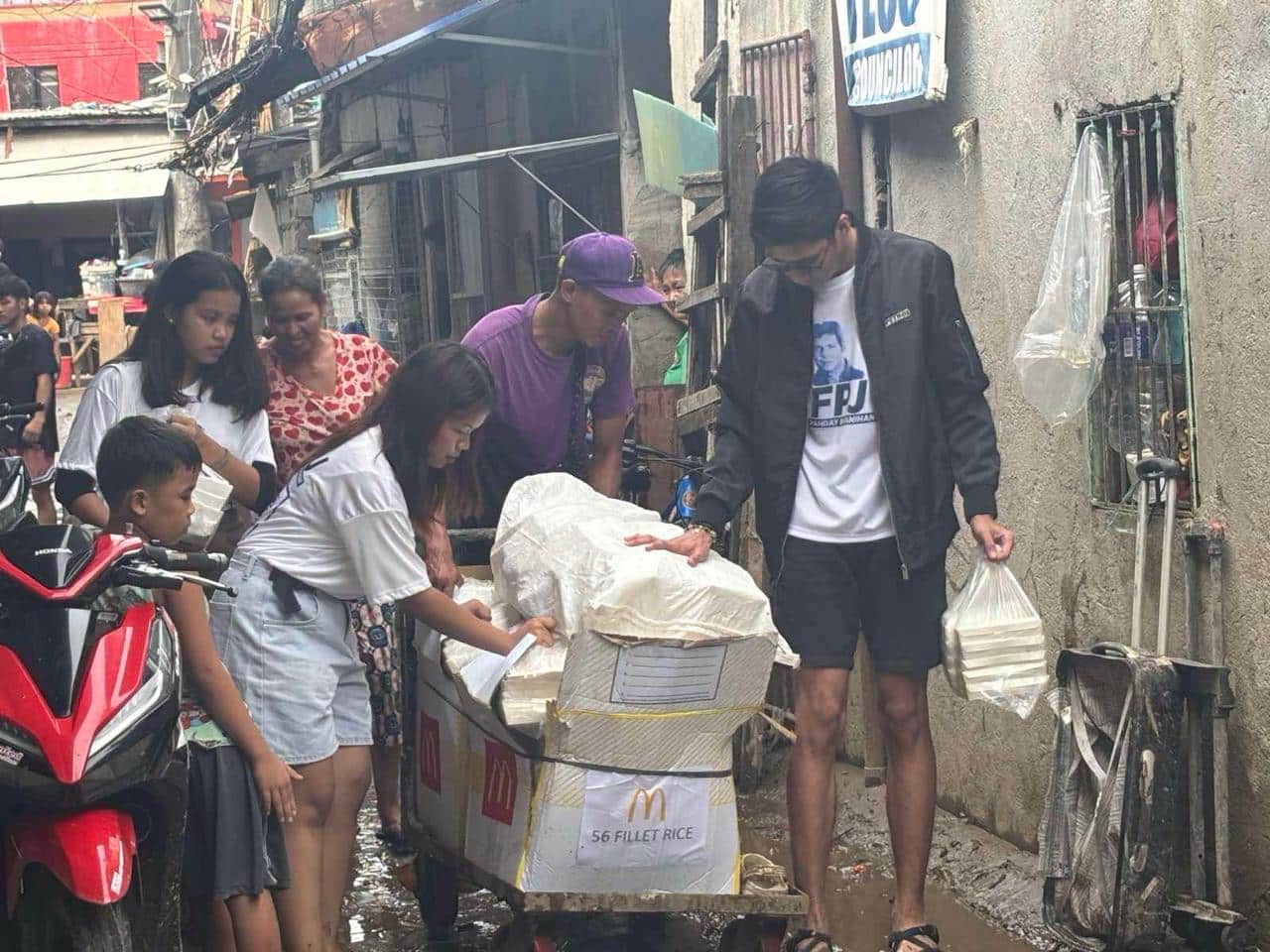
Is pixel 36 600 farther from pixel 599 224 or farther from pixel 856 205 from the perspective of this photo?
pixel 599 224

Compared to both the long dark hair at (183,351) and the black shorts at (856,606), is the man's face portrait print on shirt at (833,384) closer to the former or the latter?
the black shorts at (856,606)

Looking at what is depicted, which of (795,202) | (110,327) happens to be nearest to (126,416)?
(795,202)

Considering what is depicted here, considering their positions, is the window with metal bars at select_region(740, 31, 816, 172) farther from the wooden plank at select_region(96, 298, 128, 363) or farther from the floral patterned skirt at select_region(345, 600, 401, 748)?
the wooden plank at select_region(96, 298, 128, 363)

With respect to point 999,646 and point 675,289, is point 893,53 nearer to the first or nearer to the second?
point 999,646

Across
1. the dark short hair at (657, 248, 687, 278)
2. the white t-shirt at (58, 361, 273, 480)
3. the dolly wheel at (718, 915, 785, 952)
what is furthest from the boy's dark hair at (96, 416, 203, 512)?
the dark short hair at (657, 248, 687, 278)

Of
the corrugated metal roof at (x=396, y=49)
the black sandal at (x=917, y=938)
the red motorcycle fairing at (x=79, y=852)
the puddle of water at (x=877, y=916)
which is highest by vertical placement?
the corrugated metal roof at (x=396, y=49)

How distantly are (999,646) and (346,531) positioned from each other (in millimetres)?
1642

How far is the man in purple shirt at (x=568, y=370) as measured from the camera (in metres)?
4.91

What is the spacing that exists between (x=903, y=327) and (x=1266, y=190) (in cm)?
95

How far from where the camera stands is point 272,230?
2291cm

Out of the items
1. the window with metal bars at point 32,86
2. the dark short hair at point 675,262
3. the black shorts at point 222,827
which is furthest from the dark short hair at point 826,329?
the window with metal bars at point 32,86

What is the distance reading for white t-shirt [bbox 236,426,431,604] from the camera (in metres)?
3.84

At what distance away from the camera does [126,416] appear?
4.49 meters

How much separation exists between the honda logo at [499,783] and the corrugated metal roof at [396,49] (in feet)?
27.4
